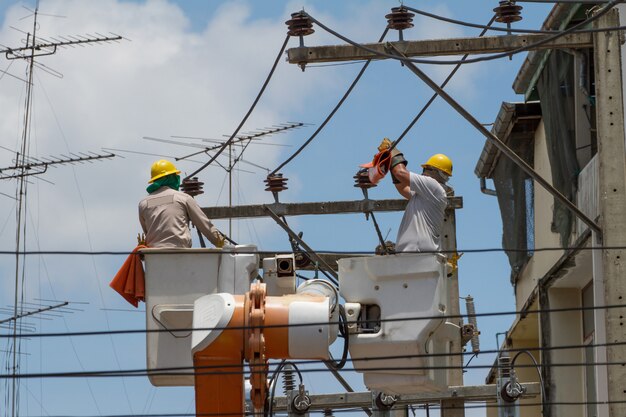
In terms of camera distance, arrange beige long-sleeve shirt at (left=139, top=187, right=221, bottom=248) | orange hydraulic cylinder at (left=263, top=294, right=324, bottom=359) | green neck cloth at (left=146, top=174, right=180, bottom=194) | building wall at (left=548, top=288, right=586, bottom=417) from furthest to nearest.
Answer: building wall at (left=548, top=288, right=586, bottom=417) → green neck cloth at (left=146, top=174, right=180, bottom=194) → beige long-sleeve shirt at (left=139, top=187, right=221, bottom=248) → orange hydraulic cylinder at (left=263, top=294, right=324, bottom=359)

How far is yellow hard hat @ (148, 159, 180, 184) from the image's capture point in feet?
51.1

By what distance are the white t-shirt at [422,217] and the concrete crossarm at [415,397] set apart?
3.58 metres

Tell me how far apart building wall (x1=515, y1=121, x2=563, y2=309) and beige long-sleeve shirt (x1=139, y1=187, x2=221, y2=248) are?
904 cm

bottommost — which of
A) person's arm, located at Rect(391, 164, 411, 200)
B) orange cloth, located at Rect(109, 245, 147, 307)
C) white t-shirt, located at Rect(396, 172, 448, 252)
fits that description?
orange cloth, located at Rect(109, 245, 147, 307)

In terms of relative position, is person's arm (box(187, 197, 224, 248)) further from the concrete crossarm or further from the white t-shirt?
the concrete crossarm

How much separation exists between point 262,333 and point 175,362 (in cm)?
148

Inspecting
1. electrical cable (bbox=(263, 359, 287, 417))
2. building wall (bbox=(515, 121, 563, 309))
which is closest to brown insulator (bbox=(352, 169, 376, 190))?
building wall (bbox=(515, 121, 563, 309))

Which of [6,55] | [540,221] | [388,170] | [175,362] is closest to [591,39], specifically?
[388,170]

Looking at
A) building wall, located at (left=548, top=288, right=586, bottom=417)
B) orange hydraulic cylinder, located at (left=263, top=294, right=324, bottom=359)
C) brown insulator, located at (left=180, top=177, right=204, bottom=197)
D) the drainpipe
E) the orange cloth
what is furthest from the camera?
the drainpipe

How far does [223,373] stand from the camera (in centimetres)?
1245

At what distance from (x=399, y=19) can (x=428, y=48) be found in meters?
0.44

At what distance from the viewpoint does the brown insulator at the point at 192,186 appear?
20.6 metres

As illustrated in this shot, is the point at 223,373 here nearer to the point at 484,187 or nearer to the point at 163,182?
the point at 163,182

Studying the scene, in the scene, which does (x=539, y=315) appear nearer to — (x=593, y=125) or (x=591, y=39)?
(x=593, y=125)
